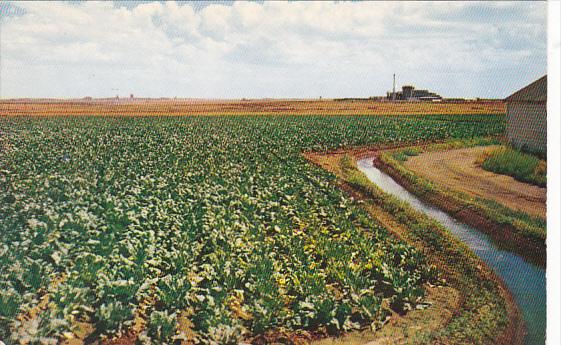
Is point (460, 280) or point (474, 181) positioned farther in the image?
point (474, 181)

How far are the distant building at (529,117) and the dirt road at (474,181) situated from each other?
118 centimetres

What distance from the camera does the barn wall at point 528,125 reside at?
1307 cm

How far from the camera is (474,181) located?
583 inches

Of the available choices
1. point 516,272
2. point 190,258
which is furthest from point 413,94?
point 190,258

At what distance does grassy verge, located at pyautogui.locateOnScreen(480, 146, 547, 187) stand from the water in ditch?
3133mm

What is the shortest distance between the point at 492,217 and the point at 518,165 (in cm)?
489

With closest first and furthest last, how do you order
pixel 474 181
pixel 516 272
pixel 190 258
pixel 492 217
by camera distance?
pixel 190 258 → pixel 516 272 → pixel 492 217 → pixel 474 181

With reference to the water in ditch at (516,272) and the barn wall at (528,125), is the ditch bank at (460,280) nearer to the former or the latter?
the water in ditch at (516,272)

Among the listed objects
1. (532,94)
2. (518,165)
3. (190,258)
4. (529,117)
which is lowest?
(190,258)

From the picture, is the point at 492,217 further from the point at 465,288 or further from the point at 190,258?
the point at 190,258

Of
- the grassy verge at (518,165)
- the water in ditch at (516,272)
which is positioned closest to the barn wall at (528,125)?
the grassy verge at (518,165)

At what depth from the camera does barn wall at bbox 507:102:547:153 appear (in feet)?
42.9

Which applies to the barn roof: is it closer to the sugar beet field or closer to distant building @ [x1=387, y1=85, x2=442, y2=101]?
the sugar beet field

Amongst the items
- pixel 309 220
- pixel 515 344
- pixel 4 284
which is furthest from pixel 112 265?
pixel 515 344
